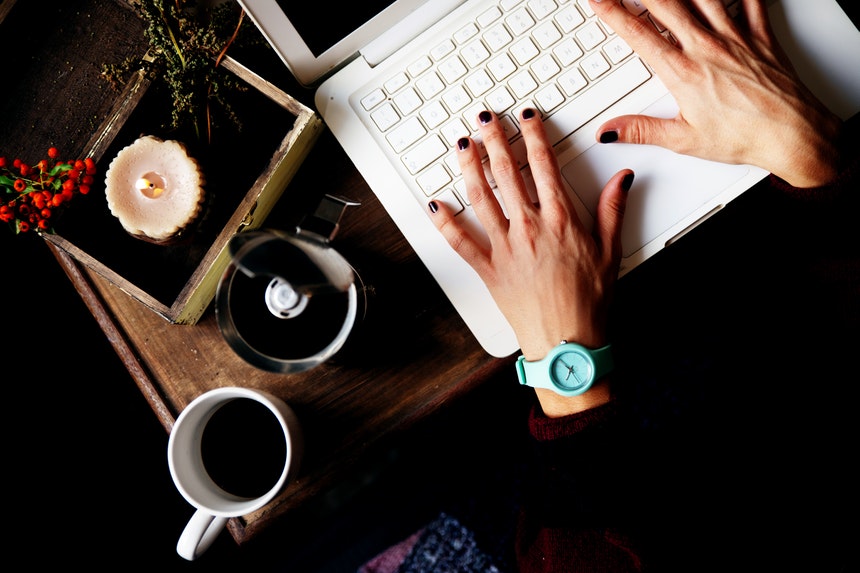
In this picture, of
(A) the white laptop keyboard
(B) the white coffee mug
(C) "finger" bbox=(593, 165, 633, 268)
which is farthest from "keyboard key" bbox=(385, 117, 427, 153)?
(B) the white coffee mug

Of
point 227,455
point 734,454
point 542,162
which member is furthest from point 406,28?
point 734,454

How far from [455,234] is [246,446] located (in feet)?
1.17

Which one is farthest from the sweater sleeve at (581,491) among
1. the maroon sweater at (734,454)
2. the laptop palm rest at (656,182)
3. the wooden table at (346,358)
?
the laptop palm rest at (656,182)

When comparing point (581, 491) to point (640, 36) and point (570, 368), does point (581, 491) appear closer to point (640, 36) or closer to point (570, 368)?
point (570, 368)

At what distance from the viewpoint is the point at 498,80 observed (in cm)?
62

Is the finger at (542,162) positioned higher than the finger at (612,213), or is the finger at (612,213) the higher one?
the finger at (542,162)

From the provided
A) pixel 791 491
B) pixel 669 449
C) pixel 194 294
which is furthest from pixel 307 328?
pixel 791 491

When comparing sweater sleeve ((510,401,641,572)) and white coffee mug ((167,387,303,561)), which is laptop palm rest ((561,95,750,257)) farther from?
white coffee mug ((167,387,303,561))

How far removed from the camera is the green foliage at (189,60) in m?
Answer: 0.60

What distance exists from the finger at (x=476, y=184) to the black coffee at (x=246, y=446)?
0.35 metres

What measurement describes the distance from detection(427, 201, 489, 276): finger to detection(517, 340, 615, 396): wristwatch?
134 millimetres

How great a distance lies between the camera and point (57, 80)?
70 centimetres

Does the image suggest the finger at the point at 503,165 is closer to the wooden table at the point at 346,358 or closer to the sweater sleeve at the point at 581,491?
the wooden table at the point at 346,358

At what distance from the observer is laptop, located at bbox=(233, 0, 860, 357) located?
0.62m
